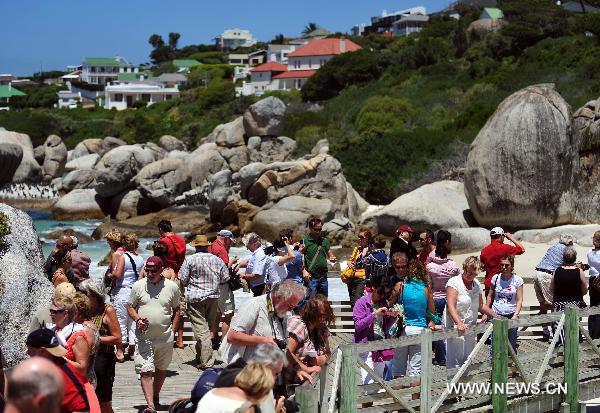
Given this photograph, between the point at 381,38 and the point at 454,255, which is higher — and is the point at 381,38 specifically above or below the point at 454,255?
above

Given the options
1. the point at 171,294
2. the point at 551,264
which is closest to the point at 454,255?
the point at 551,264

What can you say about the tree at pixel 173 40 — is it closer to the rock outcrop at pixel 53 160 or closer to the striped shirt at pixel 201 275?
Answer: the rock outcrop at pixel 53 160

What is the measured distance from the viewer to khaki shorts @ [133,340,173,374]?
9.19 m

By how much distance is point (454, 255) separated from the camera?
23.3m

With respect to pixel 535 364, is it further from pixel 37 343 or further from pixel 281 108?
pixel 281 108

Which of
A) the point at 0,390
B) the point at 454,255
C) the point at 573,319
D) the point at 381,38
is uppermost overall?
the point at 381,38

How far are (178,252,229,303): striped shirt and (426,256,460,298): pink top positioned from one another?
8.33ft

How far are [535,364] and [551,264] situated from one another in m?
2.72

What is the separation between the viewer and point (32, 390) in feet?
14.5

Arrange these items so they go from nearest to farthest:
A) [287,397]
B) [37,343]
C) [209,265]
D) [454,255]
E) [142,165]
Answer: [37,343] < [287,397] < [209,265] < [454,255] < [142,165]

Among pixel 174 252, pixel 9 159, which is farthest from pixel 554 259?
pixel 9 159

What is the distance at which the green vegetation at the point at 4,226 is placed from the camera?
10.6 metres

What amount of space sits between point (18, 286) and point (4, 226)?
80cm

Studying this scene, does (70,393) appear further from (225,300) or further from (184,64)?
(184,64)
